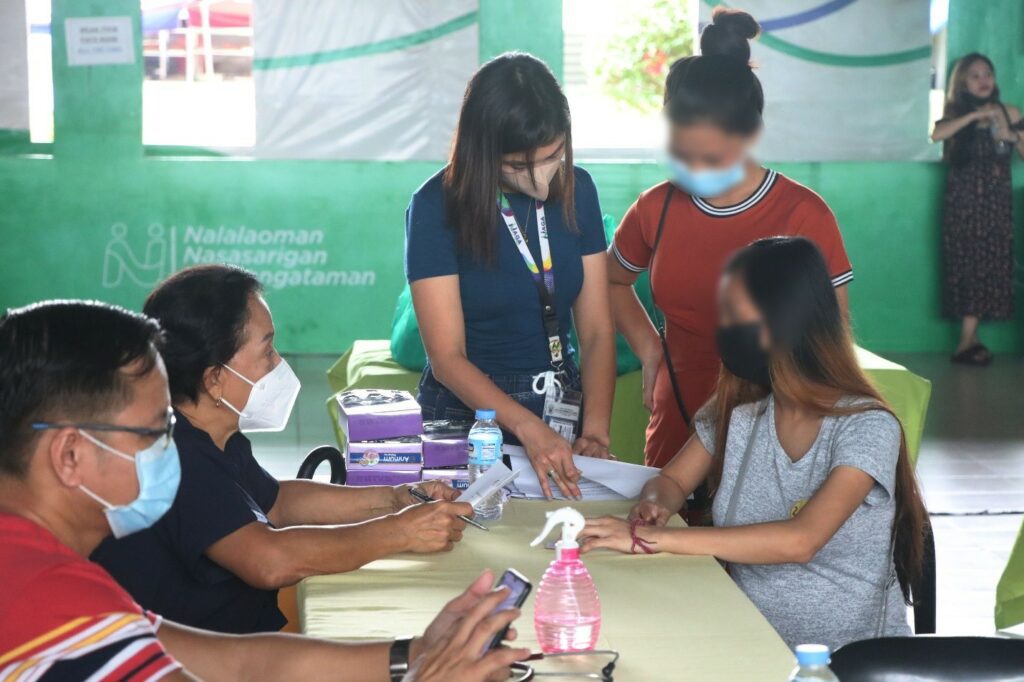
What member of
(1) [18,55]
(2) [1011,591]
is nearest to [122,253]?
(1) [18,55]

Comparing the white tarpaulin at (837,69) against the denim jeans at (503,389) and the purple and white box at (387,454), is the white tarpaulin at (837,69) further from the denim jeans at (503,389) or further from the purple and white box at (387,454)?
the purple and white box at (387,454)

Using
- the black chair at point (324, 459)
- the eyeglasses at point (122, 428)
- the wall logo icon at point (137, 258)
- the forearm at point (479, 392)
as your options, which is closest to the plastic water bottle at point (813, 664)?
the eyeglasses at point (122, 428)

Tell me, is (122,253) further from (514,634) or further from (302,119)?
(514,634)

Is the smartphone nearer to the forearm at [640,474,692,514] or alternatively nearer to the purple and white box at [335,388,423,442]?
the forearm at [640,474,692,514]

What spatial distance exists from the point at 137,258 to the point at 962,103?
4560 mm

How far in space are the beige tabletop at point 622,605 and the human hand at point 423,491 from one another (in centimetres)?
12

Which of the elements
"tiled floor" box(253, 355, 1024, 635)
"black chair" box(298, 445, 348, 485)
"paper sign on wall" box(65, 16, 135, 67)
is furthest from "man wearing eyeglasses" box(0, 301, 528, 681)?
"paper sign on wall" box(65, 16, 135, 67)

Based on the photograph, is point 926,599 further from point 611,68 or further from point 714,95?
point 611,68

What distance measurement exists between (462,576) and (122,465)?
69 centimetres

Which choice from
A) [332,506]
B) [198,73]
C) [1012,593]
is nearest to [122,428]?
[332,506]

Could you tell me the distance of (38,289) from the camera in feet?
23.7

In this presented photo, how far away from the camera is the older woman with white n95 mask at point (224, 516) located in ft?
6.15

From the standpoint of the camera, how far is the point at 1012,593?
8.43ft

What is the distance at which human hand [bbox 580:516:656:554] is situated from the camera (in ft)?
Result: 6.43
